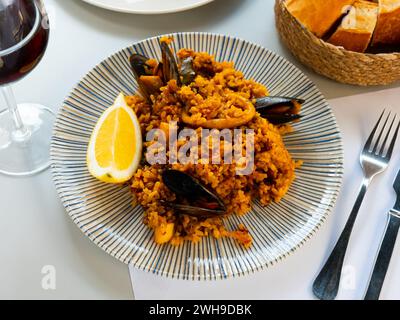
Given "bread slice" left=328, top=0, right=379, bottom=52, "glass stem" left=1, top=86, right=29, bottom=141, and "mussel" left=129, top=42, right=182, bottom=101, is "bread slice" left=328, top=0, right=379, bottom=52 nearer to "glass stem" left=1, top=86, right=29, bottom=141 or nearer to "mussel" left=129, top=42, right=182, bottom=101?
"mussel" left=129, top=42, right=182, bottom=101

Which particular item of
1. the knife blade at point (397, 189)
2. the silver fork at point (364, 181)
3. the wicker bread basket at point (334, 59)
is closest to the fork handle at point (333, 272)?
the silver fork at point (364, 181)

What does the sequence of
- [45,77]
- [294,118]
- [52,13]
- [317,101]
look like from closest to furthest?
[294,118], [317,101], [45,77], [52,13]

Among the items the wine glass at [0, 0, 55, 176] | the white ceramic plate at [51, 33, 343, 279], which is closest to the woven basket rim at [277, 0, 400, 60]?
the white ceramic plate at [51, 33, 343, 279]

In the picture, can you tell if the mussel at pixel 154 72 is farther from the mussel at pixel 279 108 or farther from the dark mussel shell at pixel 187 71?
the mussel at pixel 279 108

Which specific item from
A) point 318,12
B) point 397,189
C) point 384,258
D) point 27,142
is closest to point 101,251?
point 27,142

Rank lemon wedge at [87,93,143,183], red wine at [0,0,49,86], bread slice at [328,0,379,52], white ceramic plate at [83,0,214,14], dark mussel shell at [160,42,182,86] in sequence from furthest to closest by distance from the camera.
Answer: white ceramic plate at [83,0,214,14] < bread slice at [328,0,379,52] < dark mussel shell at [160,42,182,86] < lemon wedge at [87,93,143,183] < red wine at [0,0,49,86]

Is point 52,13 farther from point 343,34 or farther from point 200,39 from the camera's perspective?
point 343,34
